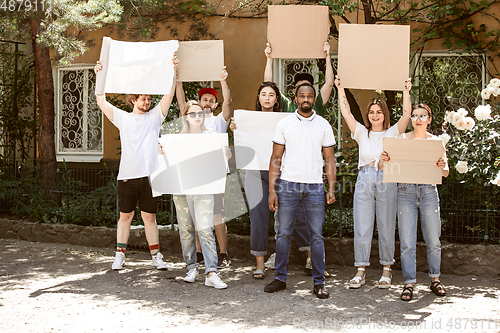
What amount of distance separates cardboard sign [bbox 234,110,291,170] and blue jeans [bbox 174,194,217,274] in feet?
1.78

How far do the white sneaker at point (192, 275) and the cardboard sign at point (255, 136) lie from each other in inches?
45.9

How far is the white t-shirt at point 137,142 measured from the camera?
5.31 m

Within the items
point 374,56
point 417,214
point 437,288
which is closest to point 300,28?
point 374,56

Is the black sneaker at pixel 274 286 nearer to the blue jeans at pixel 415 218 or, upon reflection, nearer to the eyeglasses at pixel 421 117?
the blue jeans at pixel 415 218

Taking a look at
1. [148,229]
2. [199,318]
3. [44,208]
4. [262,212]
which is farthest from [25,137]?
[199,318]

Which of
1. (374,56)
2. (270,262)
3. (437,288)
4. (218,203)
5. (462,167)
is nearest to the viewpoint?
(437,288)

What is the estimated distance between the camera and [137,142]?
17.4 ft

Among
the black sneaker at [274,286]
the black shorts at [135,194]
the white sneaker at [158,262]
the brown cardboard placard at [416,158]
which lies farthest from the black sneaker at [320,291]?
the black shorts at [135,194]

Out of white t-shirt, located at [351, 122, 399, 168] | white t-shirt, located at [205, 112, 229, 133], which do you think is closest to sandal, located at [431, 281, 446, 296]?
white t-shirt, located at [351, 122, 399, 168]

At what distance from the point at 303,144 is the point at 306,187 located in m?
0.39

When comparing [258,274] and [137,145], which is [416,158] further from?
[137,145]

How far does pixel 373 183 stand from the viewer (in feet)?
15.7

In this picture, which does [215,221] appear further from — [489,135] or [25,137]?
[25,137]

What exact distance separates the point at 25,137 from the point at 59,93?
Answer: 4.14 ft
